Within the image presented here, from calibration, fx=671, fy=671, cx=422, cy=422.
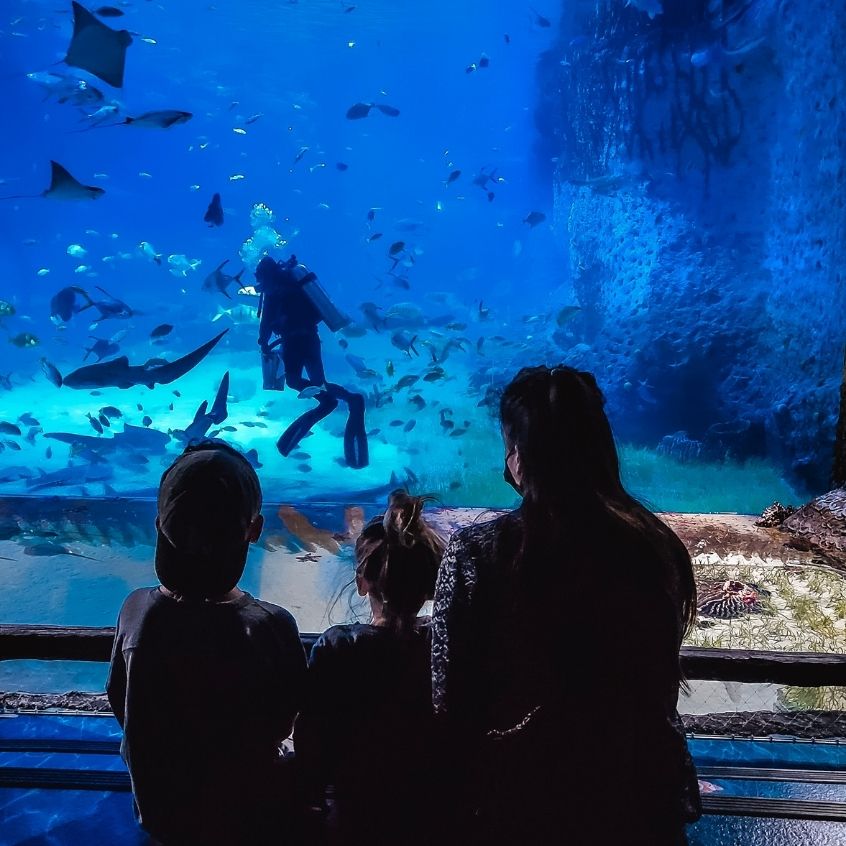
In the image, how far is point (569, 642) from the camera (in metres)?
1.19

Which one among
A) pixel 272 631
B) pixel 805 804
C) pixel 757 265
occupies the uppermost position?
pixel 757 265

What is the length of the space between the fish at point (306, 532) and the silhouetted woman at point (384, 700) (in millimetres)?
4451

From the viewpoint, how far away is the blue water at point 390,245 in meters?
11.0

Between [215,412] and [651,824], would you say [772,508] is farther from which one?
[215,412]

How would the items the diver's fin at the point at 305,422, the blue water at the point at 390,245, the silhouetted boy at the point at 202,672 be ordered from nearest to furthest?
the silhouetted boy at the point at 202,672 → the diver's fin at the point at 305,422 → the blue water at the point at 390,245

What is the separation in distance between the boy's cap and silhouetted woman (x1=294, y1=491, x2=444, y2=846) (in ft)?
0.99

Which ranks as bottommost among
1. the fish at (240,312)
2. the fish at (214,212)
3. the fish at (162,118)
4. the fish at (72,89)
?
the fish at (240,312)

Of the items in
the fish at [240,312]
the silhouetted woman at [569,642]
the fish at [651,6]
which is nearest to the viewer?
the silhouetted woman at [569,642]

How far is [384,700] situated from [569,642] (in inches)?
21.5

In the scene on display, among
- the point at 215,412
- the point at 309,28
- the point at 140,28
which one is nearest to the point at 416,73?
the point at 309,28

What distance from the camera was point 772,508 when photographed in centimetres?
612

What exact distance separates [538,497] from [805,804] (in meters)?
1.61

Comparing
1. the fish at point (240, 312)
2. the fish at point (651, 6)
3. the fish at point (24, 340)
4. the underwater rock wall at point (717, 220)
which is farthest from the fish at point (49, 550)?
the fish at point (651, 6)

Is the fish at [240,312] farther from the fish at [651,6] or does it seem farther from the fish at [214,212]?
the fish at [651,6]
